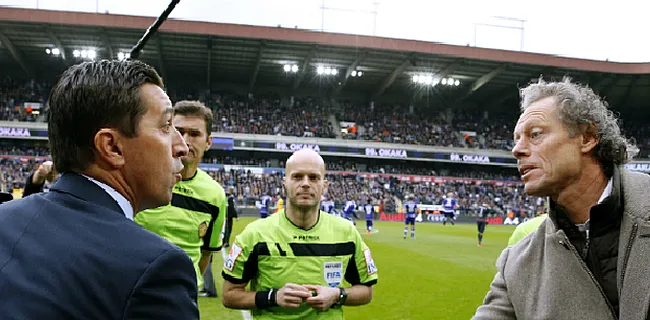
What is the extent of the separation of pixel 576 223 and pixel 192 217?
3078 millimetres

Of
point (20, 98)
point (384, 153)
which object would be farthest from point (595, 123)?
point (20, 98)

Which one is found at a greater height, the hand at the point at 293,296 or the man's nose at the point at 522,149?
the man's nose at the point at 522,149

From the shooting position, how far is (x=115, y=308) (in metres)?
1.12

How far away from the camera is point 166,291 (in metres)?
1.18

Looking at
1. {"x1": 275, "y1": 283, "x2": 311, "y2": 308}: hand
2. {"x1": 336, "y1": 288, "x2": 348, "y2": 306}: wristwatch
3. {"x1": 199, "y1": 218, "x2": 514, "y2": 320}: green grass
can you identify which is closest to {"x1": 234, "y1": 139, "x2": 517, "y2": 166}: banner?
{"x1": 199, "y1": 218, "x2": 514, "y2": 320}: green grass

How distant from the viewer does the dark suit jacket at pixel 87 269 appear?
111 centimetres

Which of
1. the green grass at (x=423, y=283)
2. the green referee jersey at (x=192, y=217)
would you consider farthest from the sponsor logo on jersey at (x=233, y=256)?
the green grass at (x=423, y=283)

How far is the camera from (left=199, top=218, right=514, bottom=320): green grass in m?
7.94

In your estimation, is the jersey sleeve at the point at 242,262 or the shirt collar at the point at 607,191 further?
the jersey sleeve at the point at 242,262

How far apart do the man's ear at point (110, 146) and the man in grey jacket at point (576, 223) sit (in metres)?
1.52

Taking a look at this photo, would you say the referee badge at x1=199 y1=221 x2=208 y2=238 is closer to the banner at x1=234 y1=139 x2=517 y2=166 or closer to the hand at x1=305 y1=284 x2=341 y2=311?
the hand at x1=305 y1=284 x2=341 y2=311

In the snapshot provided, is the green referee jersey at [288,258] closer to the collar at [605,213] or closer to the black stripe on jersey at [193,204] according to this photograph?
the black stripe on jersey at [193,204]

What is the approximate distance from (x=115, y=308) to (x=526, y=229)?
467 cm

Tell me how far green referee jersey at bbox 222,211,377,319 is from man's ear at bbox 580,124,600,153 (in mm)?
1954
